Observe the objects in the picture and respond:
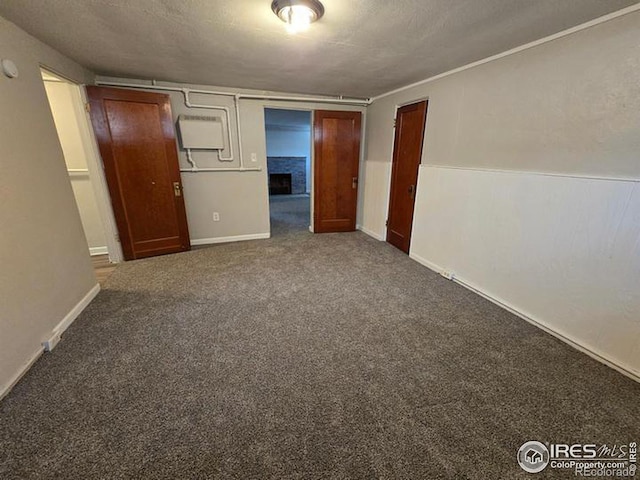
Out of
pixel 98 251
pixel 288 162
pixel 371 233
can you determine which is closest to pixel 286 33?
pixel 371 233

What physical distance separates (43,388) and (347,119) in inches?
170

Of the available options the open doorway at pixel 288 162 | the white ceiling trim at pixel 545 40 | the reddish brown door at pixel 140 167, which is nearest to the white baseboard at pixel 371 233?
the white ceiling trim at pixel 545 40

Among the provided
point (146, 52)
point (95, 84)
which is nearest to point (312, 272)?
point (146, 52)

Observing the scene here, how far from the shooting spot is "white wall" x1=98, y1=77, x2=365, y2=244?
11.9ft

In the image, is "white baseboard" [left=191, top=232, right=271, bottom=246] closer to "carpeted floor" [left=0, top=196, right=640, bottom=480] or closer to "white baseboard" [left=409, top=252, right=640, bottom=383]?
"carpeted floor" [left=0, top=196, right=640, bottom=480]

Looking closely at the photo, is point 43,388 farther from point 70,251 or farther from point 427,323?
point 427,323

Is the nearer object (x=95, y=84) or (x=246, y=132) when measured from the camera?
(x=95, y=84)

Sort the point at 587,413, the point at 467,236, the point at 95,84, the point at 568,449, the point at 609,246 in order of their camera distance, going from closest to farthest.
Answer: the point at 568,449 < the point at 587,413 < the point at 609,246 < the point at 467,236 < the point at 95,84

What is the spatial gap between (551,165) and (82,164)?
4.82m

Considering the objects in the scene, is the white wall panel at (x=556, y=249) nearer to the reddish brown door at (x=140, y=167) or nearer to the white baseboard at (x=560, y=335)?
the white baseboard at (x=560, y=335)

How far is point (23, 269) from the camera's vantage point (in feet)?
5.62

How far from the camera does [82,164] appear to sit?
10.7ft

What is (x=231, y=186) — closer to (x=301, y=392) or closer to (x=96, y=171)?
(x=96, y=171)

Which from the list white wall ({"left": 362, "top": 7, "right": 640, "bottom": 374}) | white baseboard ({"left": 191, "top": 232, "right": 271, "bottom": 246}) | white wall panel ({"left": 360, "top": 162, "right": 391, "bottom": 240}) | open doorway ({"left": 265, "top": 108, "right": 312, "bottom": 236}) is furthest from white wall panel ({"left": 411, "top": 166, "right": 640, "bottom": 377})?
open doorway ({"left": 265, "top": 108, "right": 312, "bottom": 236})
